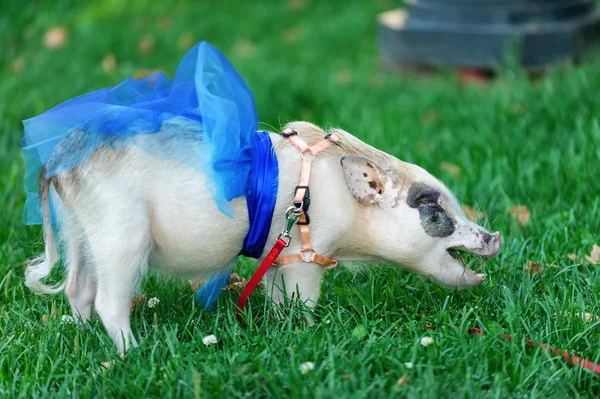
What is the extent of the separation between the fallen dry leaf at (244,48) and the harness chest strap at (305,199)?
13.4ft

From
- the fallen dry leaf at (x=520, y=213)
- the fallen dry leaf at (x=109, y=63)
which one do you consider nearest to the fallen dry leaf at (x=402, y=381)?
the fallen dry leaf at (x=520, y=213)

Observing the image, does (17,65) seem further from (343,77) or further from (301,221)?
(301,221)

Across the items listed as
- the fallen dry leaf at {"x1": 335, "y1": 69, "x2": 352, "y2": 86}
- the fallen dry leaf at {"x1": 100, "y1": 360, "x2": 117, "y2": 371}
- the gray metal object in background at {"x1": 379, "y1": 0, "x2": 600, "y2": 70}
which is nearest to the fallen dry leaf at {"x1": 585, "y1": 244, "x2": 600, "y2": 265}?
the fallen dry leaf at {"x1": 100, "y1": 360, "x2": 117, "y2": 371}

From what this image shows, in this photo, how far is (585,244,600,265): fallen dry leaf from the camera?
3316mm

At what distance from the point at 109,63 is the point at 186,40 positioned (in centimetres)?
84

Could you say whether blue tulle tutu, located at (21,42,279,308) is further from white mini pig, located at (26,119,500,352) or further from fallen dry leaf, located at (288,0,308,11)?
fallen dry leaf, located at (288,0,308,11)

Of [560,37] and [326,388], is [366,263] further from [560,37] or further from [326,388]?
[560,37]

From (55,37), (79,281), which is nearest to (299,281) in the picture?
(79,281)

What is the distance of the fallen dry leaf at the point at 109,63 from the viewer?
630cm

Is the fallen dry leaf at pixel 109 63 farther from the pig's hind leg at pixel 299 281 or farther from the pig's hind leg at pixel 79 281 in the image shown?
the pig's hind leg at pixel 299 281

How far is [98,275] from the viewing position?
2.70 meters

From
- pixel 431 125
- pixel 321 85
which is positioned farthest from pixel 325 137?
pixel 321 85

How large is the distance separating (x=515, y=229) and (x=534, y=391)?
54.0 inches

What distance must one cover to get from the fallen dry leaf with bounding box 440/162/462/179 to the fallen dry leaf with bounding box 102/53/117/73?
9.58 ft
